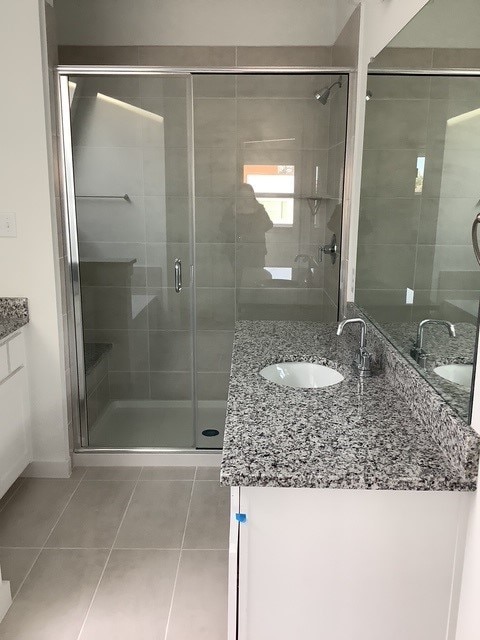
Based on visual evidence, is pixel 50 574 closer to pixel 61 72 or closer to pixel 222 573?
pixel 222 573

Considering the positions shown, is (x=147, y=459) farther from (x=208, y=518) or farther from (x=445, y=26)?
(x=445, y=26)

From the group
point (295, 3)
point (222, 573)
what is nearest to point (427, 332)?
point (222, 573)

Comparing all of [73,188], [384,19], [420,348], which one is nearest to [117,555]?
[420,348]

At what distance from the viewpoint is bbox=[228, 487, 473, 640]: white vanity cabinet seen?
1341mm

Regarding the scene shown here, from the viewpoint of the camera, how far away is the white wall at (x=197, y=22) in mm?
3240

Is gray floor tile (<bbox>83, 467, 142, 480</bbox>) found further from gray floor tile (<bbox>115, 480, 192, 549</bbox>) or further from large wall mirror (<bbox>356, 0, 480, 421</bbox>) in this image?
large wall mirror (<bbox>356, 0, 480, 421</bbox>)

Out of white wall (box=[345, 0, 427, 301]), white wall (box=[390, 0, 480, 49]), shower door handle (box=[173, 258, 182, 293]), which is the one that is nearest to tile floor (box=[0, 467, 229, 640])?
shower door handle (box=[173, 258, 182, 293])

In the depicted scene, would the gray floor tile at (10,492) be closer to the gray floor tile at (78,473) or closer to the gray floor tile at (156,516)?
the gray floor tile at (78,473)

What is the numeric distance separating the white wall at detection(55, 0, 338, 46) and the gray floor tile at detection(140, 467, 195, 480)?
95.0 inches

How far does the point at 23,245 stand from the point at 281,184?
5.02ft

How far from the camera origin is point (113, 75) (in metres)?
2.79

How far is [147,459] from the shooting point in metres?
3.07

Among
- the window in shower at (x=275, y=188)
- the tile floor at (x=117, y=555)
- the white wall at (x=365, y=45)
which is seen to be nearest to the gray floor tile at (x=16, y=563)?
the tile floor at (x=117, y=555)

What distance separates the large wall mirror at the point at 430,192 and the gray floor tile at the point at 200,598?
110 centimetres
